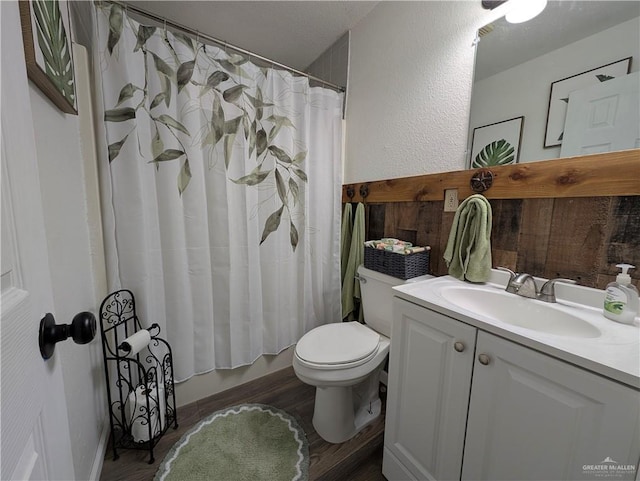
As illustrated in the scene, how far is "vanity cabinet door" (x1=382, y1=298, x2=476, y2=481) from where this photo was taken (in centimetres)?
81

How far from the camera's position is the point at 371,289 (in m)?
1.46

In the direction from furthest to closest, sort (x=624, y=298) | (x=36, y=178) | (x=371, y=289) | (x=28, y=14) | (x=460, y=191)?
(x=371, y=289) → (x=460, y=191) → (x=624, y=298) → (x=28, y=14) → (x=36, y=178)

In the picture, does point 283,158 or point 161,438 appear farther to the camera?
point 283,158

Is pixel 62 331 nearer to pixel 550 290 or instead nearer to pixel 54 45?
pixel 54 45

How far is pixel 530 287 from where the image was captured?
96 centimetres

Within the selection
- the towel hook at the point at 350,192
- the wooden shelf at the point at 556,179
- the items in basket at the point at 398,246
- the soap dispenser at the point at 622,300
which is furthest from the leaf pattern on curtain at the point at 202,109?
the soap dispenser at the point at 622,300

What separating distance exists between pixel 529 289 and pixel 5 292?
4.53 ft

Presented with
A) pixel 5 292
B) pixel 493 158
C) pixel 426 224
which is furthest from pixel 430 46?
pixel 5 292

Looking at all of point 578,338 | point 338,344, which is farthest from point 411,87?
point 338,344

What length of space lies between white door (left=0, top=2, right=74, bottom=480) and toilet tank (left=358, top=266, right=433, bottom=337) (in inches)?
48.5

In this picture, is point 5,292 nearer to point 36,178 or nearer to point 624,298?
point 36,178

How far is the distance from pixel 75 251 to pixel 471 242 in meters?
1.60

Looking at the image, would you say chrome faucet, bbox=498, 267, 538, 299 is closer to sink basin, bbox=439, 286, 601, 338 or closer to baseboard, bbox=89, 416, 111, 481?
sink basin, bbox=439, 286, 601, 338

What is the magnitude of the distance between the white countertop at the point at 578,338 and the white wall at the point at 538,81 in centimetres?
54
